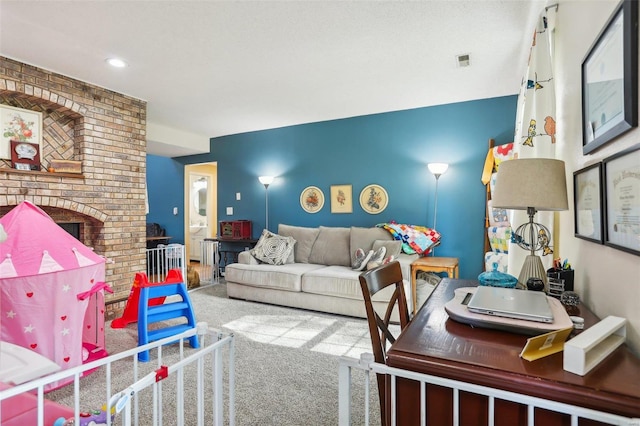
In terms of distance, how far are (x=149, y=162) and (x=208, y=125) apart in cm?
274

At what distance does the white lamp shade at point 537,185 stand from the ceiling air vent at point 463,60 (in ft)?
6.30

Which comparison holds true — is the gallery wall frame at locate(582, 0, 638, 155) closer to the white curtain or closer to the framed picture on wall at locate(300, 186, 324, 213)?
the white curtain

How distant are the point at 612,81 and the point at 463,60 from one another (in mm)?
2103

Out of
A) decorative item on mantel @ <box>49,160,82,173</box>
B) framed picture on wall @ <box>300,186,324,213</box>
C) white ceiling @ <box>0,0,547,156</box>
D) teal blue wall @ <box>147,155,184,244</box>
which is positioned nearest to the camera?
white ceiling @ <box>0,0,547,156</box>

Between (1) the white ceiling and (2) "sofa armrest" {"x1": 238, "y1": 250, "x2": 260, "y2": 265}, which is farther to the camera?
(2) "sofa armrest" {"x1": 238, "y1": 250, "x2": 260, "y2": 265}

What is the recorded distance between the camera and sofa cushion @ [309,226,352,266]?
→ 4.17m

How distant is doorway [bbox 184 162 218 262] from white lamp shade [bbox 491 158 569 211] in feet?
21.0

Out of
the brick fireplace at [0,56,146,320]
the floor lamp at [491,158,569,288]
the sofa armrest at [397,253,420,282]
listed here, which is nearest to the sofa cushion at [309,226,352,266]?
the sofa armrest at [397,253,420,282]

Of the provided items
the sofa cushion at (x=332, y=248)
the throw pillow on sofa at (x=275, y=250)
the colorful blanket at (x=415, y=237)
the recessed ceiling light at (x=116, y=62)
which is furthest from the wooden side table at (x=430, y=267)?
the recessed ceiling light at (x=116, y=62)

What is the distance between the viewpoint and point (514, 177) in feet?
4.12

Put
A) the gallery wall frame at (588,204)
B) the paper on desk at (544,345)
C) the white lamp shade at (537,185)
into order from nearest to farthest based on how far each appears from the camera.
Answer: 1. the paper on desk at (544,345)
2. the gallery wall frame at (588,204)
3. the white lamp shade at (537,185)

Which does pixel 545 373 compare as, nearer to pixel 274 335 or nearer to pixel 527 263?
pixel 527 263

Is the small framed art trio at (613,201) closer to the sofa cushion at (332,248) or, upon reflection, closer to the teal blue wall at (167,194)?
the sofa cushion at (332,248)

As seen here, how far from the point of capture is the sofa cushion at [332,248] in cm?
417
